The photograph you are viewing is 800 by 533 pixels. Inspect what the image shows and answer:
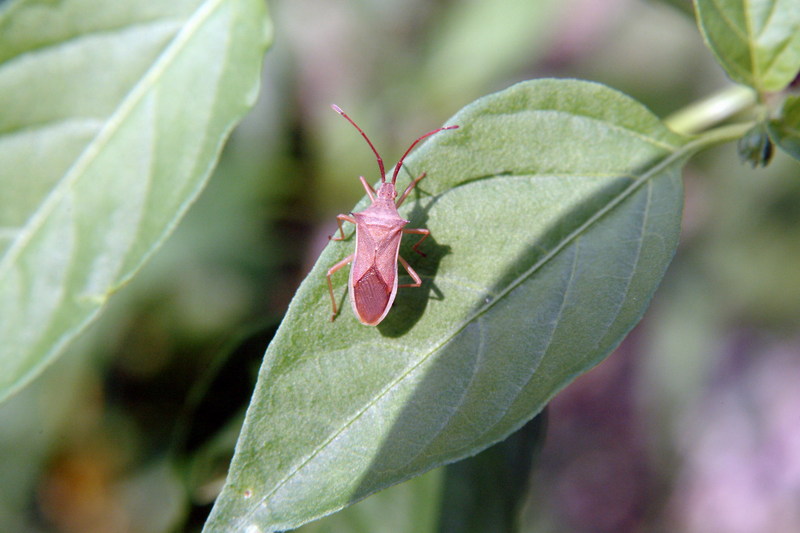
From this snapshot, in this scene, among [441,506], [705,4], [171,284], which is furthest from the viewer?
[171,284]

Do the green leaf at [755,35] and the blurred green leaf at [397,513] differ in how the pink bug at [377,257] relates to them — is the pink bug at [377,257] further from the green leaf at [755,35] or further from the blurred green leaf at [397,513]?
the green leaf at [755,35]

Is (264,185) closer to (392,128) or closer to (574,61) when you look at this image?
(392,128)

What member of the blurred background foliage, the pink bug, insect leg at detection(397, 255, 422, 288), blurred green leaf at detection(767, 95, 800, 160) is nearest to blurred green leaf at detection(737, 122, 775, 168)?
blurred green leaf at detection(767, 95, 800, 160)

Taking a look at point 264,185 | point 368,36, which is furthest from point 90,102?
point 368,36

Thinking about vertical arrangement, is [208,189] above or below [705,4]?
below

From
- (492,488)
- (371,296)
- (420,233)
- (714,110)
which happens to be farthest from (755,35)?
(492,488)

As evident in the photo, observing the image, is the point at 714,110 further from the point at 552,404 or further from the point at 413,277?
the point at 552,404
